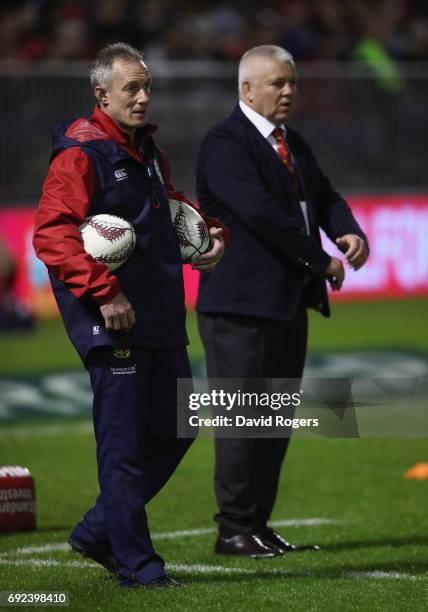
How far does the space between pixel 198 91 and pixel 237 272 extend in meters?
11.6

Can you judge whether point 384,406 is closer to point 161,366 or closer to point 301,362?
point 301,362

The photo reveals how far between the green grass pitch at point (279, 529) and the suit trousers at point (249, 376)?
0.88 ft

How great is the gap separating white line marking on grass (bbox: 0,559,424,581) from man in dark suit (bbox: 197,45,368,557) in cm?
39

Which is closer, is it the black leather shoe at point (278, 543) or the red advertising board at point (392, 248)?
the black leather shoe at point (278, 543)

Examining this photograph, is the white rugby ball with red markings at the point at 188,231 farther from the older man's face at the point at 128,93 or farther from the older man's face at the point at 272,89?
the older man's face at the point at 272,89

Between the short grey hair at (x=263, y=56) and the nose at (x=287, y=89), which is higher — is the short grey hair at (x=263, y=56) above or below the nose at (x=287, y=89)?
above

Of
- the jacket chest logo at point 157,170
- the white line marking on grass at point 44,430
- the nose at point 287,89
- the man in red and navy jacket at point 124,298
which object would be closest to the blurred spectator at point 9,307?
the white line marking on grass at point 44,430

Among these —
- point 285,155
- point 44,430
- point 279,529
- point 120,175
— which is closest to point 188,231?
point 120,175

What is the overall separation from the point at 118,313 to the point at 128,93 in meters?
0.93

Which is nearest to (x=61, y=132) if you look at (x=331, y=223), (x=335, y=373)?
(x=331, y=223)

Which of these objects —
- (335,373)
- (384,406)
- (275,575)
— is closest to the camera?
(275,575)

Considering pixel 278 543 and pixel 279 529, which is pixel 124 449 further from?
pixel 279 529

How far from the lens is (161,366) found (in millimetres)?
5840

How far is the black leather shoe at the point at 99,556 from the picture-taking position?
19.8ft
